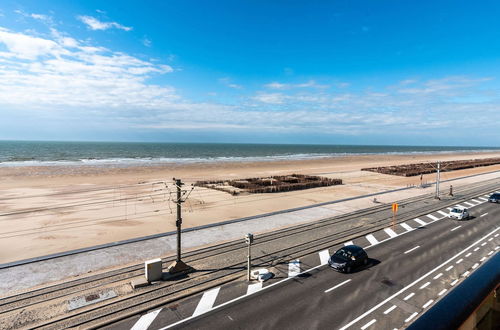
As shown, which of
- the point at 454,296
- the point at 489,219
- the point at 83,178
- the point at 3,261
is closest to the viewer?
the point at 454,296

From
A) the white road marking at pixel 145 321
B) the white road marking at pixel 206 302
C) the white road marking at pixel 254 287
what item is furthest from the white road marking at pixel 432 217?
the white road marking at pixel 145 321

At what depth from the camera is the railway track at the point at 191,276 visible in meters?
15.2

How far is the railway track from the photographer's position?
15.2 meters

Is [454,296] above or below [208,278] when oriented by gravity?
above

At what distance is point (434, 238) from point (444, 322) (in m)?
28.1

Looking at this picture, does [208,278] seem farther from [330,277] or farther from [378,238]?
[378,238]

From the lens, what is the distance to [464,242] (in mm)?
25172

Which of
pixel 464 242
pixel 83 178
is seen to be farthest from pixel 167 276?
pixel 83 178

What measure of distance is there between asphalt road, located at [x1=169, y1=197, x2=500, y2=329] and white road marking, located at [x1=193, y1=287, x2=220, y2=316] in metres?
0.49

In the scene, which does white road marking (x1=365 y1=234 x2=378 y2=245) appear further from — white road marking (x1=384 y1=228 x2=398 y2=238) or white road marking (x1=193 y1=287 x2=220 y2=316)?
white road marking (x1=193 y1=287 x2=220 y2=316)

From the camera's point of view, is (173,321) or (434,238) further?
(434,238)

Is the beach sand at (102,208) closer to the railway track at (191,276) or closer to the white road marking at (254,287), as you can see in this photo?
the railway track at (191,276)

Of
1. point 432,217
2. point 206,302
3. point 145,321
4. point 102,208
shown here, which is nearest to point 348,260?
point 206,302

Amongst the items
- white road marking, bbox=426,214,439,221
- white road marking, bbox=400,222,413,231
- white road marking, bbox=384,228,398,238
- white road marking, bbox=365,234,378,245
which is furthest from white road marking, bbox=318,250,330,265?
white road marking, bbox=426,214,439,221
